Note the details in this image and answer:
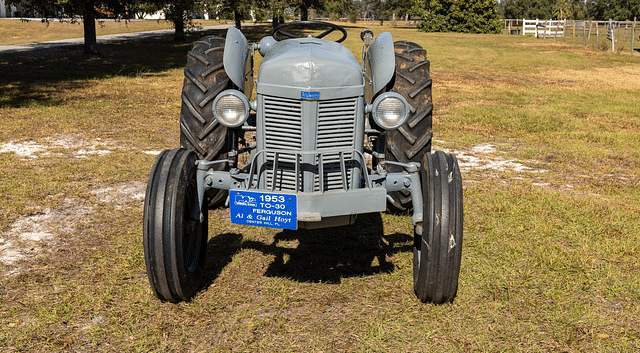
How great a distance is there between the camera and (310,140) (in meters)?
4.14

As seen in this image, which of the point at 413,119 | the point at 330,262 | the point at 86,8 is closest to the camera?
the point at 330,262

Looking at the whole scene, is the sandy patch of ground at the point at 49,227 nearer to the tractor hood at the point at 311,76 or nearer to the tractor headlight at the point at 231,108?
the tractor headlight at the point at 231,108

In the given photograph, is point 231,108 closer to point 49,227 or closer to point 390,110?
point 390,110

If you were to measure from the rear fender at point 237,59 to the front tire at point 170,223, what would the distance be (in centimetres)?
102

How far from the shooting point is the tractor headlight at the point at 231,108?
4.18 meters

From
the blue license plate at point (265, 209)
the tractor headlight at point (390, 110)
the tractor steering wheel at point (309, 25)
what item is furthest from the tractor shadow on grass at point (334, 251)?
the tractor steering wheel at point (309, 25)

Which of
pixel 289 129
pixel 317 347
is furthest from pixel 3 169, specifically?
pixel 317 347

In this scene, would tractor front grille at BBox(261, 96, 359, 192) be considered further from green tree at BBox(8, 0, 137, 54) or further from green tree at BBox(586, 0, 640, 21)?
green tree at BBox(586, 0, 640, 21)

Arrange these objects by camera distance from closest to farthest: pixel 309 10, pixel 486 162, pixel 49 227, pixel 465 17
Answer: pixel 49 227 → pixel 486 162 → pixel 465 17 → pixel 309 10

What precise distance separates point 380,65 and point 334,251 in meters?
1.66

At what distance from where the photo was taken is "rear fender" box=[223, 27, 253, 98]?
4977 mm

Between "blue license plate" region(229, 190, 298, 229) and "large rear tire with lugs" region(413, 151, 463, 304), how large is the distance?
2.93 feet

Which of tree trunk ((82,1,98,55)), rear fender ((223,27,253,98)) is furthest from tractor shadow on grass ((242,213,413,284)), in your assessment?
tree trunk ((82,1,98,55))

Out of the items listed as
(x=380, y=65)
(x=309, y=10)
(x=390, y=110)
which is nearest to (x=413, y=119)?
(x=380, y=65)
